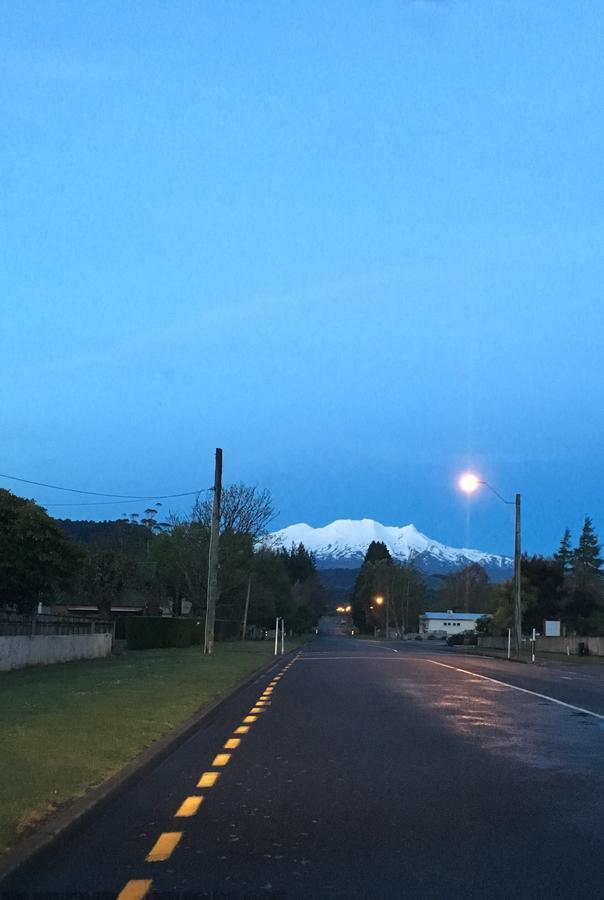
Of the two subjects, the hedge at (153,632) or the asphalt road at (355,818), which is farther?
the hedge at (153,632)

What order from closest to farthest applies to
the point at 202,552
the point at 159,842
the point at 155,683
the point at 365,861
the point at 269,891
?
the point at 269,891
the point at 365,861
the point at 159,842
the point at 155,683
the point at 202,552

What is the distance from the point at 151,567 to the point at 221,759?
58.7 meters

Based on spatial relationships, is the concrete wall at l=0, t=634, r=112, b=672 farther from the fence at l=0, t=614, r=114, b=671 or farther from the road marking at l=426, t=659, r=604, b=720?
the road marking at l=426, t=659, r=604, b=720

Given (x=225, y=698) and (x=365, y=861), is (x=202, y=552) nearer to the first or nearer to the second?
(x=225, y=698)

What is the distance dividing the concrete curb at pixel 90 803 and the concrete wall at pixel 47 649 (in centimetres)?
1619

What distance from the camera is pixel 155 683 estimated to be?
20188 millimetres

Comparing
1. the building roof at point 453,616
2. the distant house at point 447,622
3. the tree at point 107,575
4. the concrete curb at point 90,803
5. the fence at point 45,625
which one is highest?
the tree at point 107,575

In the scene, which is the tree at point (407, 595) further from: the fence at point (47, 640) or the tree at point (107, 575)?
the fence at point (47, 640)

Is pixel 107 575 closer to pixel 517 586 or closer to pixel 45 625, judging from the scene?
pixel 45 625

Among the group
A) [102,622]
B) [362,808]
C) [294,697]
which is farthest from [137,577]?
[362,808]

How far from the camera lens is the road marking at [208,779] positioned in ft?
30.9

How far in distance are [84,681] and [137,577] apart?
37.4m

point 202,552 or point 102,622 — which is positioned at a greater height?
point 202,552

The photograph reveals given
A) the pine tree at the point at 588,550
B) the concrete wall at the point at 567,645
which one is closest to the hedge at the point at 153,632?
the concrete wall at the point at 567,645
